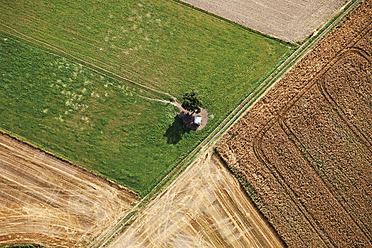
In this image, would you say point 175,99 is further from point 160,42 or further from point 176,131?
point 160,42

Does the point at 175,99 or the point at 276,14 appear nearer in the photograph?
the point at 175,99

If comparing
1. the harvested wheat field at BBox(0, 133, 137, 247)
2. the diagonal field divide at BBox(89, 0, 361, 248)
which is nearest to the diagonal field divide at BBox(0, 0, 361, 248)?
the diagonal field divide at BBox(89, 0, 361, 248)

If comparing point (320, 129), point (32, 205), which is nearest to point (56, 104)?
point (32, 205)

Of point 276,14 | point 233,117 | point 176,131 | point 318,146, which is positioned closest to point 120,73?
point 176,131

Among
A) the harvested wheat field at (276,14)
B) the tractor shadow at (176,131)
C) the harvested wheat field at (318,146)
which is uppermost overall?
the harvested wheat field at (276,14)

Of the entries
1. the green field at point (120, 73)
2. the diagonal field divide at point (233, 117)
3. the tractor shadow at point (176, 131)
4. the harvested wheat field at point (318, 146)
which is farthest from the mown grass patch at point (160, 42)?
the harvested wheat field at point (318, 146)

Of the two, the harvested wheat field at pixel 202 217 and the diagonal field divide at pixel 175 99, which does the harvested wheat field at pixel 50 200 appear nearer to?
the diagonal field divide at pixel 175 99

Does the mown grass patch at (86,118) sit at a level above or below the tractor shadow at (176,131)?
above

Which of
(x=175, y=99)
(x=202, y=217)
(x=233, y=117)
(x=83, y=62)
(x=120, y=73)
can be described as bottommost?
(x=202, y=217)
